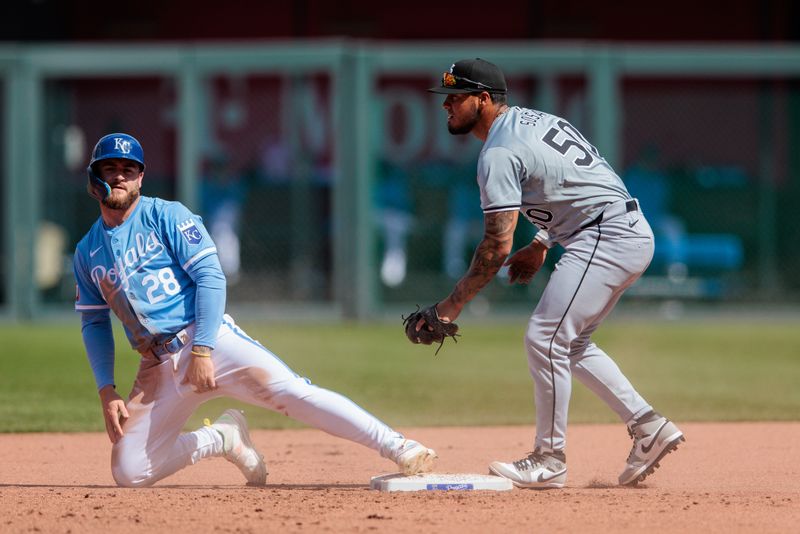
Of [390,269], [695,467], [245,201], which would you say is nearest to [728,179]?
[390,269]

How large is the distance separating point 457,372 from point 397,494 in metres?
5.30

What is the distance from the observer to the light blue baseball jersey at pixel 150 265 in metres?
5.44

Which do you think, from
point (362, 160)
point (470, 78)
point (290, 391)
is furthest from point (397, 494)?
point (362, 160)

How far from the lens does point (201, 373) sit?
5.33 m

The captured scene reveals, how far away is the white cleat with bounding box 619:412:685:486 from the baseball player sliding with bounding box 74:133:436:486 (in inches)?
35.7

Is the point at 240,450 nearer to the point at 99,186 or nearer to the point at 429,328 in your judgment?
the point at 429,328

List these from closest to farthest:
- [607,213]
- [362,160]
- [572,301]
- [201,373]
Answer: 1. [201,373]
2. [572,301]
3. [607,213]
4. [362,160]

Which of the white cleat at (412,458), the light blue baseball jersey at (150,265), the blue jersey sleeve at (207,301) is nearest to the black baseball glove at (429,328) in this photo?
the white cleat at (412,458)

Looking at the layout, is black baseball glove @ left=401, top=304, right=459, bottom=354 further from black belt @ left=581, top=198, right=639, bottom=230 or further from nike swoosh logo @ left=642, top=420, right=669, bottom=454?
nike swoosh logo @ left=642, top=420, right=669, bottom=454

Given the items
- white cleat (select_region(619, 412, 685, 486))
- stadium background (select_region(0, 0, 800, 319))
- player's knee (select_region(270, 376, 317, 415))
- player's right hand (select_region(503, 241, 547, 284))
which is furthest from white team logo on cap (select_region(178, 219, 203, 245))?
stadium background (select_region(0, 0, 800, 319))

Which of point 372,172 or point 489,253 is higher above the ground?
point 489,253

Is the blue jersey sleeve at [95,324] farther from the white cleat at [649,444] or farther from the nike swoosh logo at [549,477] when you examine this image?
the white cleat at [649,444]

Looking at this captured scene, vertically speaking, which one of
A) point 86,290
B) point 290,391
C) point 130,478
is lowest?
point 130,478

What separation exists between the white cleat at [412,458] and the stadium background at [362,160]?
8.87 metres
